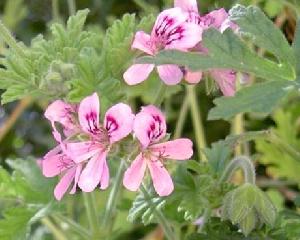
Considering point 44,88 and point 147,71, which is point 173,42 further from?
point 44,88

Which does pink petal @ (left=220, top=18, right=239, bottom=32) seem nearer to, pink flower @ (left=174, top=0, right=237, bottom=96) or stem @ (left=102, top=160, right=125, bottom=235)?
pink flower @ (left=174, top=0, right=237, bottom=96)

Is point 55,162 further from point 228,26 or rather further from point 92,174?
→ point 228,26

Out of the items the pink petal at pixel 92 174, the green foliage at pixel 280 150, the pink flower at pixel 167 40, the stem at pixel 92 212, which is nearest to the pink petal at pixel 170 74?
the pink flower at pixel 167 40

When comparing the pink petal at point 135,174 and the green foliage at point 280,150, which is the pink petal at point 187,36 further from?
the green foliage at point 280,150

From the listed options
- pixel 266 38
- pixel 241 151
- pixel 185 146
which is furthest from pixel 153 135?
pixel 241 151

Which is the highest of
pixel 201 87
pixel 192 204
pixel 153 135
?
pixel 153 135
